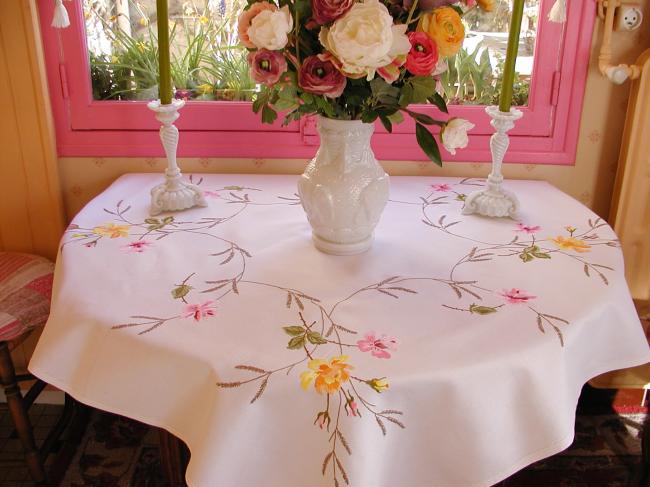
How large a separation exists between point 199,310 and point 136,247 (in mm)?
292

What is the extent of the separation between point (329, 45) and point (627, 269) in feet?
4.08

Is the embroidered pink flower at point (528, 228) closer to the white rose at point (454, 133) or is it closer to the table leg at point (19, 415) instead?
the white rose at point (454, 133)

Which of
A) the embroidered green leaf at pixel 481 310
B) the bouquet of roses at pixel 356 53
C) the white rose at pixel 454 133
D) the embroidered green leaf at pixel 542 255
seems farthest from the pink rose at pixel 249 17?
the embroidered green leaf at pixel 542 255

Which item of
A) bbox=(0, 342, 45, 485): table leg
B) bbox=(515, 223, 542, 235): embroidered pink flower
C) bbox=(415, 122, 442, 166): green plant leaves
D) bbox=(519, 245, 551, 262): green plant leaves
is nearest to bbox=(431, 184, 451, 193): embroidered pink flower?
bbox=(515, 223, 542, 235): embroidered pink flower

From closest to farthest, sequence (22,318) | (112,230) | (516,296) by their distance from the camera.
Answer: (516,296)
(112,230)
(22,318)

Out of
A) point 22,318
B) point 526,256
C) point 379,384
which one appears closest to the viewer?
point 379,384

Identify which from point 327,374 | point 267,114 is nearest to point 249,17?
point 267,114

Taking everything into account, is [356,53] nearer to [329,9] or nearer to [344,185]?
[329,9]

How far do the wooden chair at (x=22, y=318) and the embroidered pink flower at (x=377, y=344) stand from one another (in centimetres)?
91

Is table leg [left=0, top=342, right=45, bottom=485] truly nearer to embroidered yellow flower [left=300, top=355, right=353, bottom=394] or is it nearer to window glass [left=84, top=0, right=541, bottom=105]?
window glass [left=84, top=0, right=541, bottom=105]

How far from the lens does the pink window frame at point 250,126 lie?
163 cm

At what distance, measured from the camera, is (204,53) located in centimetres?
169

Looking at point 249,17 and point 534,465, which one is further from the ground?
point 249,17

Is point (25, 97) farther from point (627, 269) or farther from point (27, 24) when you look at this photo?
point (627, 269)
